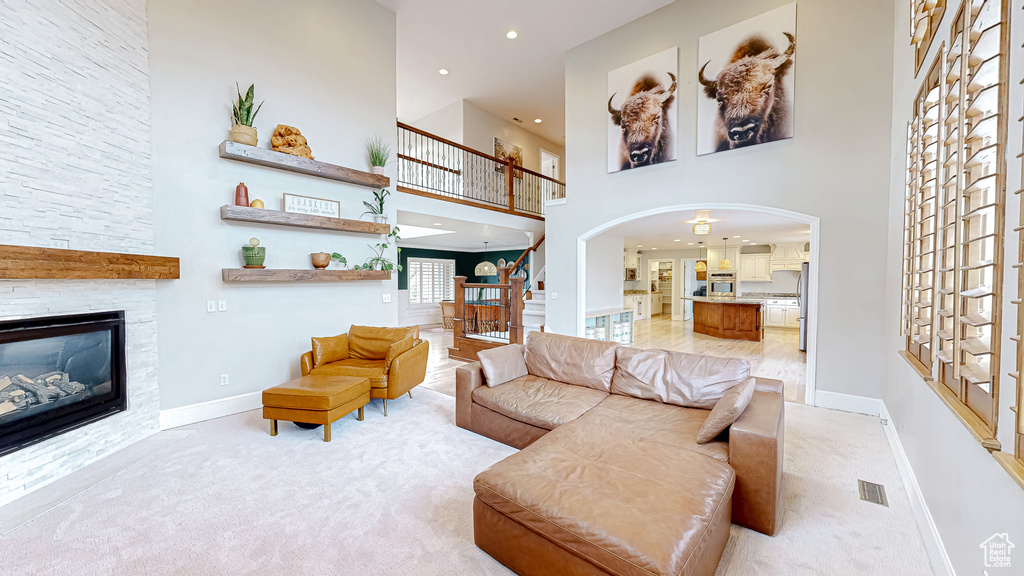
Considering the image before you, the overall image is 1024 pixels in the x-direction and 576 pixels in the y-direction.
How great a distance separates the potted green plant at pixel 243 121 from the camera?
3537 millimetres

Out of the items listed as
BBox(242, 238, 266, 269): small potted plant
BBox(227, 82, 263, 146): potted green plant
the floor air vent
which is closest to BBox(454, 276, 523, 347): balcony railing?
BBox(242, 238, 266, 269): small potted plant

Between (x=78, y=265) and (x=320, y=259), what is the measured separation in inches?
71.4

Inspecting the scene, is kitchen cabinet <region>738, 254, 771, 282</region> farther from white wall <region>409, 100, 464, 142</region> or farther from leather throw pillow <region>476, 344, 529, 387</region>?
leather throw pillow <region>476, 344, 529, 387</region>

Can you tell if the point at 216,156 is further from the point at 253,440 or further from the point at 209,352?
the point at 253,440

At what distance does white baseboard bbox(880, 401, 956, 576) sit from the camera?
1.61 m

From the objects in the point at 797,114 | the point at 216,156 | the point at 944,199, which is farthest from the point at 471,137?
the point at 944,199

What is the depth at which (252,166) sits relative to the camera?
3.78m

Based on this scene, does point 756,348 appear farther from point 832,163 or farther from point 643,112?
point 643,112

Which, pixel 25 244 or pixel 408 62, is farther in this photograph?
pixel 408 62

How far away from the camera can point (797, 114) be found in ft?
12.9

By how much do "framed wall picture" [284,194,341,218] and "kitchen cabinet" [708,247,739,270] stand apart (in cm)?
1071

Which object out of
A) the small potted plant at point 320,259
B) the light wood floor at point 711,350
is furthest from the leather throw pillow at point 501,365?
the small potted plant at point 320,259

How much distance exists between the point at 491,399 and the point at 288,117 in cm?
Answer: 383

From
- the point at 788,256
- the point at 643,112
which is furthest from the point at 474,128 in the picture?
the point at 788,256
